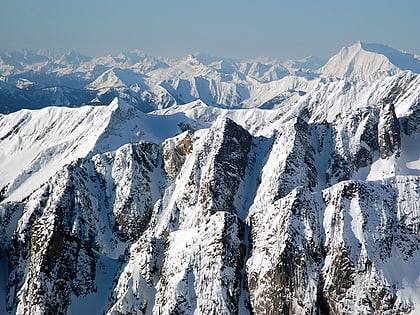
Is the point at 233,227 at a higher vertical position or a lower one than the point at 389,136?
lower

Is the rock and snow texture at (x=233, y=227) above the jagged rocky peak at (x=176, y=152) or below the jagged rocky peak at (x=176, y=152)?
below

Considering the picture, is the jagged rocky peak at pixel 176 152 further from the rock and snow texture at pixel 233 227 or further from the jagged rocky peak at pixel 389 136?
the jagged rocky peak at pixel 389 136

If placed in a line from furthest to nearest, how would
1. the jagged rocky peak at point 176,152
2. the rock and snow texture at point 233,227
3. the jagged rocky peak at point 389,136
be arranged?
the jagged rocky peak at point 176,152
the jagged rocky peak at point 389,136
the rock and snow texture at point 233,227

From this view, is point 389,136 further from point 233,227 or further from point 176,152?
point 233,227

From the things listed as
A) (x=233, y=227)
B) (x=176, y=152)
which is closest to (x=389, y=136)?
(x=176, y=152)

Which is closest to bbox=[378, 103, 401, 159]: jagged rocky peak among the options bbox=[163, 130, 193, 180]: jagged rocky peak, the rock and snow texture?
the rock and snow texture

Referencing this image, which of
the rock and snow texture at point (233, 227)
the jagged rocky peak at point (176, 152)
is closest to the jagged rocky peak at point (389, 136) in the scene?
the rock and snow texture at point (233, 227)
